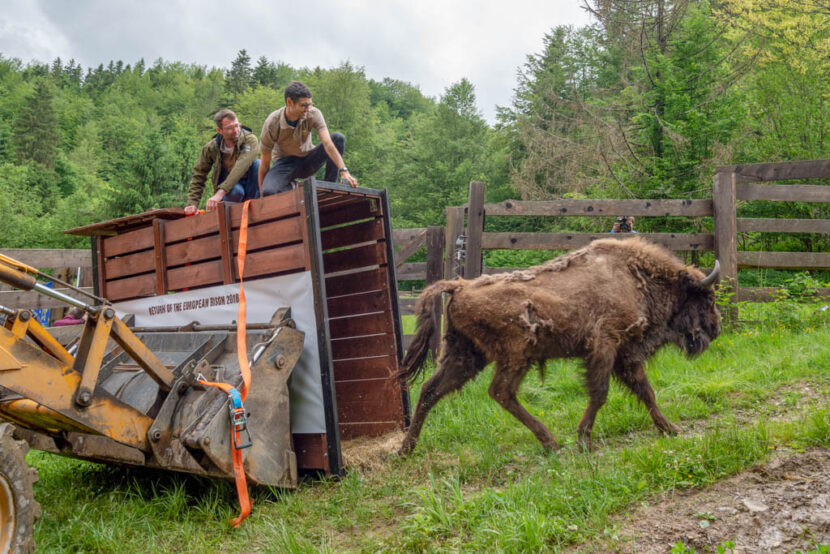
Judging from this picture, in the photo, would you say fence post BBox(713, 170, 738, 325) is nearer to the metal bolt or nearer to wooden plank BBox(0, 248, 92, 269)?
the metal bolt

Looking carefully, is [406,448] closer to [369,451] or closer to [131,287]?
[369,451]

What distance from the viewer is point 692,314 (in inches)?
195

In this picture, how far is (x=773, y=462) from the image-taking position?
11.2ft

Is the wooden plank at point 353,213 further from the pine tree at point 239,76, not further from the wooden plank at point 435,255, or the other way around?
the pine tree at point 239,76

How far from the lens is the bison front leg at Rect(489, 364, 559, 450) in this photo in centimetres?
445

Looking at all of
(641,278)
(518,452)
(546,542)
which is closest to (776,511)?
(546,542)

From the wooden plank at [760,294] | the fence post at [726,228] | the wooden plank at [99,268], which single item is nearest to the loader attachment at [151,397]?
the wooden plank at [99,268]

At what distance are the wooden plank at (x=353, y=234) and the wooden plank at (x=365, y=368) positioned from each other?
1.14 meters

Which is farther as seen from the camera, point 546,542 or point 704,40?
point 704,40

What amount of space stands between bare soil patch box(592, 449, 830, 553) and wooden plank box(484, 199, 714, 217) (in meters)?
4.02

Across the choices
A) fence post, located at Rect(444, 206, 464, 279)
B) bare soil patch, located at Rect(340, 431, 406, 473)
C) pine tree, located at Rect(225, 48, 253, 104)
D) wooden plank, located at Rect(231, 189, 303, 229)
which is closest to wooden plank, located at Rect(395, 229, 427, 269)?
fence post, located at Rect(444, 206, 464, 279)

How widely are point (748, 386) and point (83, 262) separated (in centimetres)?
869

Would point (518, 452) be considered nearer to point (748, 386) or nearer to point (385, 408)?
point (385, 408)

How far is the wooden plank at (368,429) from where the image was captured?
5.46 meters
